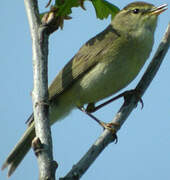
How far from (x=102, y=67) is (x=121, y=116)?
1.18 metres

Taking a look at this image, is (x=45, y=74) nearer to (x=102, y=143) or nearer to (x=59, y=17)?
(x=59, y=17)

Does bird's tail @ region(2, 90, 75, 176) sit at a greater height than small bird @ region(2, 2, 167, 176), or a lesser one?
lesser

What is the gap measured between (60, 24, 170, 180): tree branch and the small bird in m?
0.58

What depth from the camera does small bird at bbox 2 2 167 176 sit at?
3.81 m

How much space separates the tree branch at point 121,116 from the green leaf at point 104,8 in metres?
0.57

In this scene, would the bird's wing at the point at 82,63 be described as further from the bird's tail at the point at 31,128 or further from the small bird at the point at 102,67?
the bird's tail at the point at 31,128

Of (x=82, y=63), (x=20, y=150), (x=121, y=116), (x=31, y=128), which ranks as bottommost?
(x=20, y=150)

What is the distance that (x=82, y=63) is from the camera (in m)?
4.07

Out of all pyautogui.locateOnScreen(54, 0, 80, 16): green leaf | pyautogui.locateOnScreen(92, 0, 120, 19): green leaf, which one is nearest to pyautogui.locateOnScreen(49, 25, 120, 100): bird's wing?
pyautogui.locateOnScreen(92, 0, 120, 19): green leaf

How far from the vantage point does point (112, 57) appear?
3838mm

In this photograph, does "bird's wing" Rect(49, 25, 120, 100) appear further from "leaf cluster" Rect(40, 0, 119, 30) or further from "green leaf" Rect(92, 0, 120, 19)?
"leaf cluster" Rect(40, 0, 119, 30)

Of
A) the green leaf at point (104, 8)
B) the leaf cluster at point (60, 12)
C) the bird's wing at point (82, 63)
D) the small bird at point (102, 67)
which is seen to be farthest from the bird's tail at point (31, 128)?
the leaf cluster at point (60, 12)

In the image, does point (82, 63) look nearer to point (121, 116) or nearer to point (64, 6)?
point (121, 116)

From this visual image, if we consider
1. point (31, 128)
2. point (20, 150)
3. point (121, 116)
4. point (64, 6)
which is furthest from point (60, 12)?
point (20, 150)
